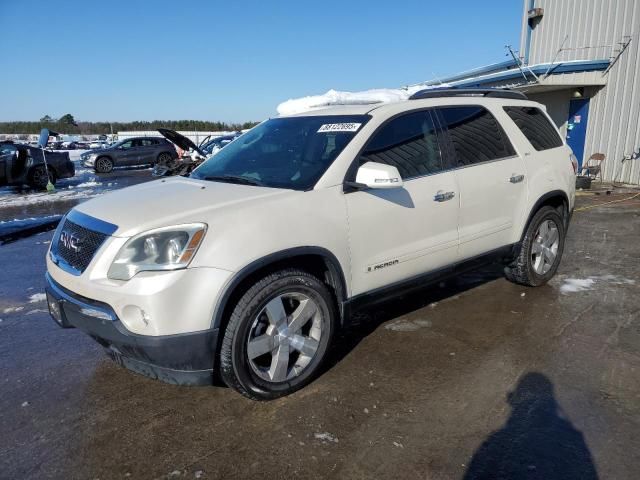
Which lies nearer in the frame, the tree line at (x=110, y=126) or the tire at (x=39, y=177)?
the tire at (x=39, y=177)

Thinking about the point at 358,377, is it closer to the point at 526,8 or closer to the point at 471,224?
the point at 471,224

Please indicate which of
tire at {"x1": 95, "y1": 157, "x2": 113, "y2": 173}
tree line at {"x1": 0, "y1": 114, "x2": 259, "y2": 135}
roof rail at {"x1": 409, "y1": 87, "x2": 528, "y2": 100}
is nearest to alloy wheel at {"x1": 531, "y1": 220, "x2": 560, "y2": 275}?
roof rail at {"x1": 409, "y1": 87, "x2": 528, "y2": 100}

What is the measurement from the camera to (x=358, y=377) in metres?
3.32

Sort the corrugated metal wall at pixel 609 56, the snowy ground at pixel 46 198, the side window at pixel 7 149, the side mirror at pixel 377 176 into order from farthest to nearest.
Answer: the side window at pixel 7 149 < the corrugated metal wall at pixel 609 56 < the snowy ground at pixel 46 198 < the side mirror at pixel 377 176

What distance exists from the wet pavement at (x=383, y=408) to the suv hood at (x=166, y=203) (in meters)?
1.17

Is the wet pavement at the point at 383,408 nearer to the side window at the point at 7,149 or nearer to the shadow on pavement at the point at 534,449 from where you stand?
the shadow on pavement at the point at 534,449

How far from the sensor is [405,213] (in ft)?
11.4

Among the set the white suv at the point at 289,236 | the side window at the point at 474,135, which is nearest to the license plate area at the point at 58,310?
the white suv at the point at 289,236

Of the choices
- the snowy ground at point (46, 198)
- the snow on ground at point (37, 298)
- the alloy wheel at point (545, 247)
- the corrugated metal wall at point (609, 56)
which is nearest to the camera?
the alloy wheel at point (545, 247)

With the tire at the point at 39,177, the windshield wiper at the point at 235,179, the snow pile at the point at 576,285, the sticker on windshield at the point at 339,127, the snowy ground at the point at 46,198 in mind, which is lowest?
the snowy ground at the point at 46,198

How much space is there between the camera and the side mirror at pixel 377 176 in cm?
308

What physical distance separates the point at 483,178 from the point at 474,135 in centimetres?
39

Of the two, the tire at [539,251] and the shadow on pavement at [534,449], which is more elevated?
the tire at [539,251]

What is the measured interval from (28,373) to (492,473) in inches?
122
